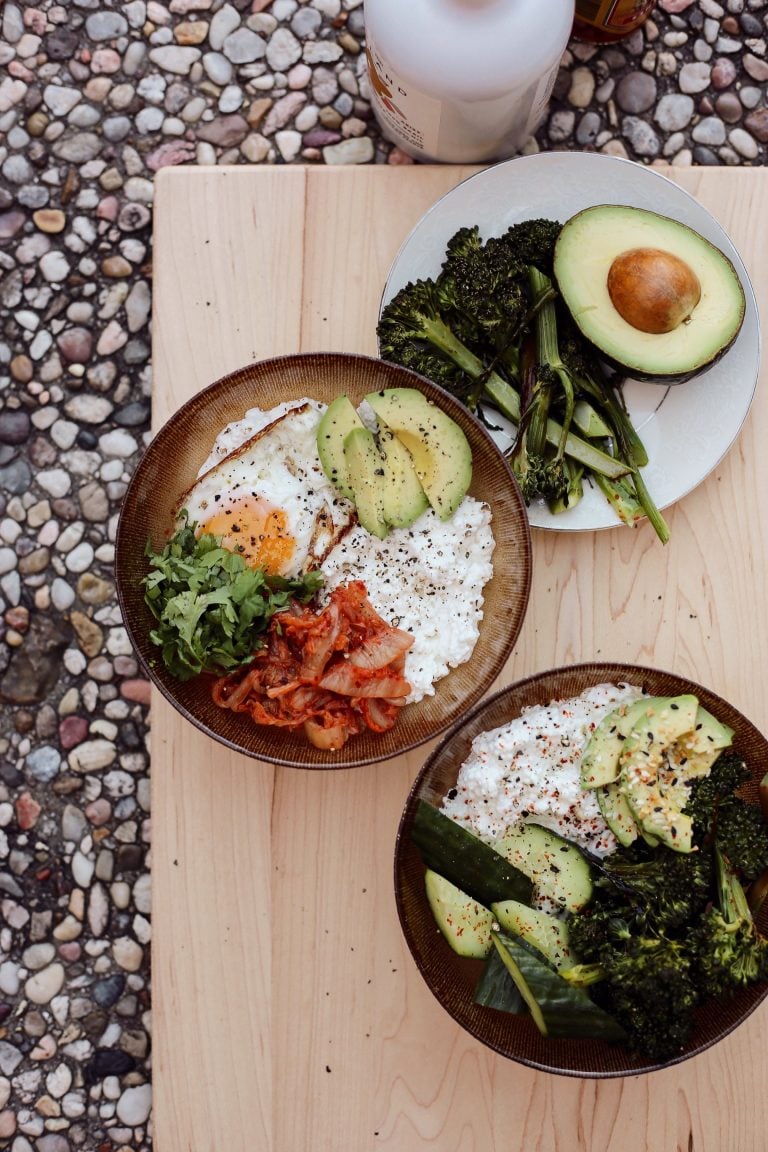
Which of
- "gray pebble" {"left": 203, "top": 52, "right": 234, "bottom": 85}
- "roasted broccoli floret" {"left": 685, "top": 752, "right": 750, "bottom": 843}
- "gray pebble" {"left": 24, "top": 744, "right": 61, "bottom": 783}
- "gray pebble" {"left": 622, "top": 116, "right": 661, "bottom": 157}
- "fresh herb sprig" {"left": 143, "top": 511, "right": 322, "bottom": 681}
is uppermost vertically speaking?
"gray pebble" {"left": 203, "top": 52, "right": 234, "bottom": 85}

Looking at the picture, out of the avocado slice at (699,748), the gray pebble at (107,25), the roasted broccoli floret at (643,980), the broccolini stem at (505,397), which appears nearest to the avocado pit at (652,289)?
the broccolini stem at (505,397)

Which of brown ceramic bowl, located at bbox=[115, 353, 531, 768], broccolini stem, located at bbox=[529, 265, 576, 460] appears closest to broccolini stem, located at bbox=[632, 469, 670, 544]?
broccolini stem, located at bbox=[529, 265, 576, 460]

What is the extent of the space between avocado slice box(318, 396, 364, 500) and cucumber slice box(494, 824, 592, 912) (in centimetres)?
84

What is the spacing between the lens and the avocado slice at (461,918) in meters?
2.02

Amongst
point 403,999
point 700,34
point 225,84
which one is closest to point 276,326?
point 225,84

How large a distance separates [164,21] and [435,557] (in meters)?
1.73

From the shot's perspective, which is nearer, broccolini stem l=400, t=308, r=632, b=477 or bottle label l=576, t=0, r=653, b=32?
broccolini stem l=400, t=308, r=632, b=477

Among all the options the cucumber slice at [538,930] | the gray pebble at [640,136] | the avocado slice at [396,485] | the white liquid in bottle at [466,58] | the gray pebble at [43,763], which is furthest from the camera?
the gray pebble at [43,763]

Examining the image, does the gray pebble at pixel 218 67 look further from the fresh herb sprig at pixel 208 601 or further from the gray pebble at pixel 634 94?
the fresh herb sprig at pixel 208 601

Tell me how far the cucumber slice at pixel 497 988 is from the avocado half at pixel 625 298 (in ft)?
4.17

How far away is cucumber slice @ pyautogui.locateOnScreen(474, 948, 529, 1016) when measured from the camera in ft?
6.47

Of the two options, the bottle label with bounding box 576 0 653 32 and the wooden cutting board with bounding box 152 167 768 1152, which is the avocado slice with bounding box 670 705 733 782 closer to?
the wooden cutting board with bounding box 152 167 768 1152

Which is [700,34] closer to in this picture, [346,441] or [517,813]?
[346,441]

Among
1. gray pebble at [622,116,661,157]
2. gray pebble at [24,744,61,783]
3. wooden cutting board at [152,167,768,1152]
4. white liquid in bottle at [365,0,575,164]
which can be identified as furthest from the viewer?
gray pebble at [24,744,61,783]
